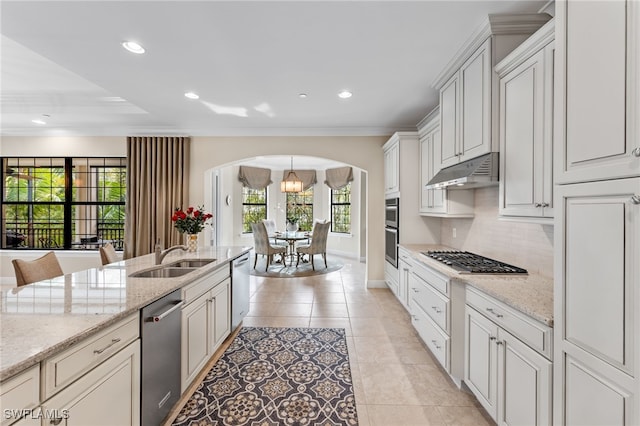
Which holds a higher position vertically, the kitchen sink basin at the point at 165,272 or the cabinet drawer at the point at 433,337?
the kitchen sink basin at the point at 165,272

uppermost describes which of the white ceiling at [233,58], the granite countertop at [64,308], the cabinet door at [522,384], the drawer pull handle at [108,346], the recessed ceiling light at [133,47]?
the white ceiling at [233,58]

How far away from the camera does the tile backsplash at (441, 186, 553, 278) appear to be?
2.10 metres

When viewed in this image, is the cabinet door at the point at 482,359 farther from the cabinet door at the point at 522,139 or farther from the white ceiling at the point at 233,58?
the white ceiling at the point at 233,58

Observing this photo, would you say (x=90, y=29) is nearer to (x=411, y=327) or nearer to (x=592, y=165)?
(x=592, y=165)

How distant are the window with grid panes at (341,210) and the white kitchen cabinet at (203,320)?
5879mm

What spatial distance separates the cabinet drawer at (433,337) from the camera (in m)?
2.26

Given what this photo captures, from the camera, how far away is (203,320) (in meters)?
2.32

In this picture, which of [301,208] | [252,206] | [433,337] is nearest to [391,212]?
[433,337]

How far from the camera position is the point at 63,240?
5.15 meters

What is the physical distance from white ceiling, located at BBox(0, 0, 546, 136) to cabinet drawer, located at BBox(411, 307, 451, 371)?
2.46 metres

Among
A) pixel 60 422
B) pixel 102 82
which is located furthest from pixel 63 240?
pixel 60 422

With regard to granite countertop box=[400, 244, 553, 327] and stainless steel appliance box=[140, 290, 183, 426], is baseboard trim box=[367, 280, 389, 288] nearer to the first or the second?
granite countertop box=[400, 244, 553, 327]

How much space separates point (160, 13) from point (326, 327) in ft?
11.1

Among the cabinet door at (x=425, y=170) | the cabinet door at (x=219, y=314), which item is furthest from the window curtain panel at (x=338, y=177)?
the cabinet door at (x=219, y=314)
